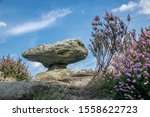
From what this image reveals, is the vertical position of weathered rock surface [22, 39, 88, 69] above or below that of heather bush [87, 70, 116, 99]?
above

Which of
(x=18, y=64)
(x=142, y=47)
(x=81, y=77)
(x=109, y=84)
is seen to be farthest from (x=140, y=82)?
(x=81, y=77)

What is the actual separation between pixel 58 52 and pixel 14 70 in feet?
17.1

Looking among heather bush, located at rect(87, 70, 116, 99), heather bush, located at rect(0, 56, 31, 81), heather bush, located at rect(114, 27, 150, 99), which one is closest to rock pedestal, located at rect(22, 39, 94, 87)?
heather bush, located at rect(0, 56, 31, 81)

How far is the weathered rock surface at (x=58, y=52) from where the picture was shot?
24.4 meters

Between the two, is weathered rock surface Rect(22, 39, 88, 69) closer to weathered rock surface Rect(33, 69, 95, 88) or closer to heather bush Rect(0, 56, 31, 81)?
weathered rock surface Rect(33, 69, 95, 88)

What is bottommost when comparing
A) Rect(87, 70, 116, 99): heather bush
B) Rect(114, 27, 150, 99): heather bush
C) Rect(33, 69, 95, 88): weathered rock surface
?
Rect(33, 69, 95, 88): weathered rock surface

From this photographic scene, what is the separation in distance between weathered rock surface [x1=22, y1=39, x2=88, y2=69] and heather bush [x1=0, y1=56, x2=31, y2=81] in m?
4.39

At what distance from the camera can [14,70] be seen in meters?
19.7

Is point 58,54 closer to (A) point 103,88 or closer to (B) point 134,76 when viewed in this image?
(A) point 103,88

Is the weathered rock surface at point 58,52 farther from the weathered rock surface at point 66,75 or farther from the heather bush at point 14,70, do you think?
the heather bush at point 14,70

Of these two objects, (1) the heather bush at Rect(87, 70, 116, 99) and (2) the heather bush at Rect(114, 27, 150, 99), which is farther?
(1) the heather bush at Rect(87, 70, 116, 99)

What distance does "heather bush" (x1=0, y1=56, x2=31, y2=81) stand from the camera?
19609 millimetres

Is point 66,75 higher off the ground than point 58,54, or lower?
lower

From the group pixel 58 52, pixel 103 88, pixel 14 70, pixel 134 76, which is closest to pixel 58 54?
pixel 58 52
